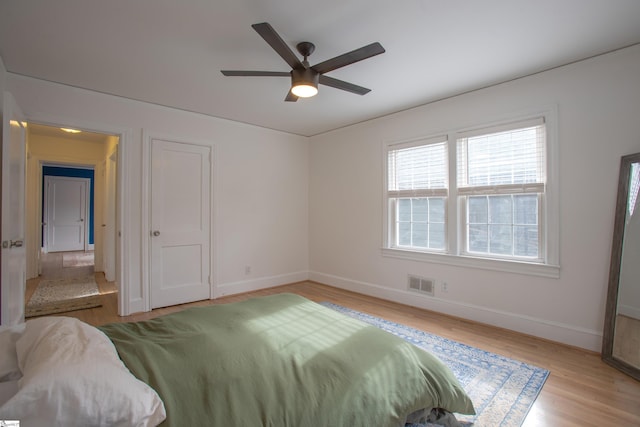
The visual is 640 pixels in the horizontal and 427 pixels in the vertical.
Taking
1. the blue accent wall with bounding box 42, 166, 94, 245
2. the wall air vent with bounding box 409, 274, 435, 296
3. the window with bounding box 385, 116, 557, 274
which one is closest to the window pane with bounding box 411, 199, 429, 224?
the window with bounding box 385, 116, 557, 274

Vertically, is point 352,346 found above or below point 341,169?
below

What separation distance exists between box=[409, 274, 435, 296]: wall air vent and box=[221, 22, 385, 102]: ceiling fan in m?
2.41

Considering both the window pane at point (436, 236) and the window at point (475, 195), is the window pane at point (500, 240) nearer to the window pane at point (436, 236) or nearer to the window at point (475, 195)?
the window at point (475, 195)

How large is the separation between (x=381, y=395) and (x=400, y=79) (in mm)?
2822

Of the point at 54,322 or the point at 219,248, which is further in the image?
the point at 219,248

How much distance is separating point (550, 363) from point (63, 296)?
5760mm

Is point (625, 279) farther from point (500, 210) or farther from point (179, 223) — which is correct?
point (179, 223)

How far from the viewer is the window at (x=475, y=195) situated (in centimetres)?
302

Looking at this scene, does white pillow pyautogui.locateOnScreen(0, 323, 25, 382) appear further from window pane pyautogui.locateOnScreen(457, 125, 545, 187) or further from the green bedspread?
window pane pyautogui.locateOnScreen(457, 125, 545, 187)

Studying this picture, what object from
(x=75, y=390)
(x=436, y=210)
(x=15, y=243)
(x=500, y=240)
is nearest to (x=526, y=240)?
(x=500, y=240)

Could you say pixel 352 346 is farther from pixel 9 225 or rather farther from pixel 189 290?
pixel 189 290

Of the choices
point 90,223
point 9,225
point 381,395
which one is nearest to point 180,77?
point 9,225

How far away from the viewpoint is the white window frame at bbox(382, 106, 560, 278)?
2.87 metres

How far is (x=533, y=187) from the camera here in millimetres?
3008
